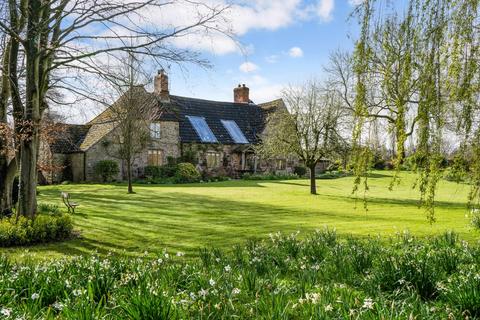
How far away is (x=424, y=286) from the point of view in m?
4.75

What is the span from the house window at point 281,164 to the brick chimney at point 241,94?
8509mm

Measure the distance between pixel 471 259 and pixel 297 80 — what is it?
21.9 m

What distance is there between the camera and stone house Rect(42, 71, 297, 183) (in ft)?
107

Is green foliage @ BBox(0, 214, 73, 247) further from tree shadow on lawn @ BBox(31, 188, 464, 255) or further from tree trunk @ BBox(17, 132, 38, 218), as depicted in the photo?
tree shadow on lawn @ BBox(31, 188, 464, 255)

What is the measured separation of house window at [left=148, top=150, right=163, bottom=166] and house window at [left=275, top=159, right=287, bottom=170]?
12.8 m

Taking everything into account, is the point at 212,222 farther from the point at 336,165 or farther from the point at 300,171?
the point at 300,171

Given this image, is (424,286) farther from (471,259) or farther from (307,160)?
(307,160)

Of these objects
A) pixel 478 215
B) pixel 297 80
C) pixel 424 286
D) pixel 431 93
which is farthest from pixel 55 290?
pixel 297 80

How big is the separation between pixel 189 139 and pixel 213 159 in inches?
126

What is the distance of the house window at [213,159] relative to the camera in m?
38.7

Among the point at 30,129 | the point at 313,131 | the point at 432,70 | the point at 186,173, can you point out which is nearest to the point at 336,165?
the point at 313,131

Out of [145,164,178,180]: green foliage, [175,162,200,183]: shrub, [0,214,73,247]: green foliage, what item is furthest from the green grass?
[145,164,178,180]: green foliage

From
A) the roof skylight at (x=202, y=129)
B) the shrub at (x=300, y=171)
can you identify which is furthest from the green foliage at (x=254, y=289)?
the shrub at (x=300, y=171)

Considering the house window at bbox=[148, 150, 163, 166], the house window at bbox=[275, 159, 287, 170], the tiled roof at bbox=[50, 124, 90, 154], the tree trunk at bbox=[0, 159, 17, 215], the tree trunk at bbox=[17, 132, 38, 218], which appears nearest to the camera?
the tree trunk at bbox=[17, 132, 38, 218]
